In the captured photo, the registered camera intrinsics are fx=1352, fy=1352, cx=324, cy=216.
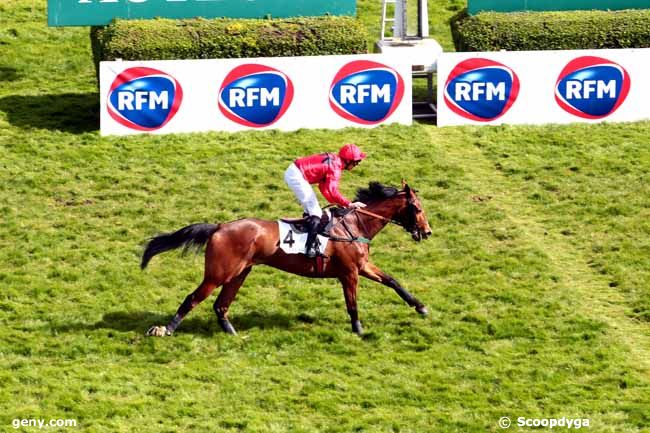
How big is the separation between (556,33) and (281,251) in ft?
36.9

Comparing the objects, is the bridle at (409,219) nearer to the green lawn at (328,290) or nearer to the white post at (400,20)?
the green lawn at (328,290)

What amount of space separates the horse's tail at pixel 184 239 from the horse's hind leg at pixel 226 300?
72 centimetres

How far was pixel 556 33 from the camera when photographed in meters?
26.3

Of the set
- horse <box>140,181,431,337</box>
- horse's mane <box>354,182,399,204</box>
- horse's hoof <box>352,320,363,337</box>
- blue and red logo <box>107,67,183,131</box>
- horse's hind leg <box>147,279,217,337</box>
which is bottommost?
horse's hoof <box>352,320,363,337</box>

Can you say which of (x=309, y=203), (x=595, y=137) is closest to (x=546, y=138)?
(x=595, y=137)

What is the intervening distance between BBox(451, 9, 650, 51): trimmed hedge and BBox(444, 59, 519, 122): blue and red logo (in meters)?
0.77

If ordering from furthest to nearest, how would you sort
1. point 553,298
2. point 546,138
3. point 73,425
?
1. point 546,138
2. point 553,298
3. point 73,425

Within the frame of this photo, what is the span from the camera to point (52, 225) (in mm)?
21516

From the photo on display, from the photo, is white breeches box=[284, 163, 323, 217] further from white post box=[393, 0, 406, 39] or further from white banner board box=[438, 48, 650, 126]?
white post box=[393, 0, 406, 39]

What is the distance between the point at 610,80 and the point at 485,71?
98.1 inches

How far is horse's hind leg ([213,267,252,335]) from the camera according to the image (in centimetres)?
1730

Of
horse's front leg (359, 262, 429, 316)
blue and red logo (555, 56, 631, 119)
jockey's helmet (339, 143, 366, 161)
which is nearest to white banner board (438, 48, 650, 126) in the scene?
blue and red logo (555, 56, 631, 119)

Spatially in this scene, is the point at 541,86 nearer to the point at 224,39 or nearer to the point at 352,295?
the point at 224,39

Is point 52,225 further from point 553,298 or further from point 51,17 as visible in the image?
point 553,298
